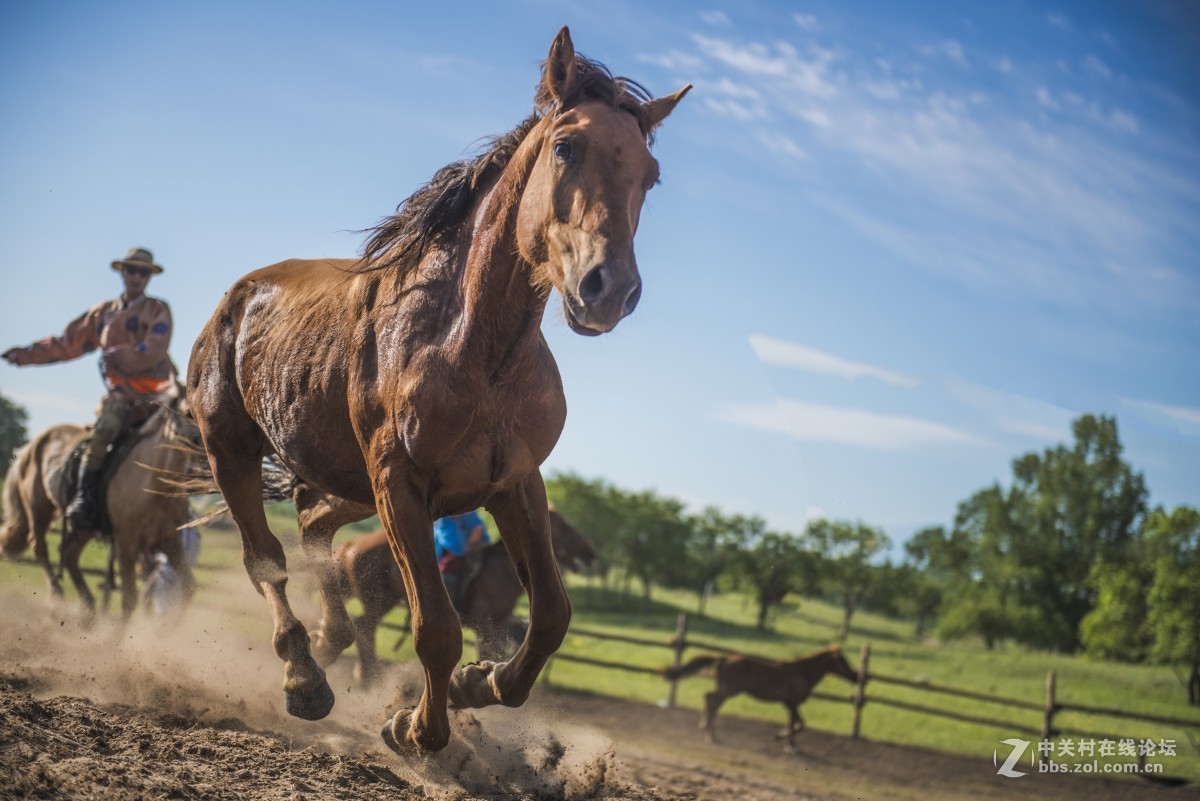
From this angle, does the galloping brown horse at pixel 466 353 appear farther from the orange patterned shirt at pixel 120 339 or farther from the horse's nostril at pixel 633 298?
the orange patterned shirt at pixel 120 339

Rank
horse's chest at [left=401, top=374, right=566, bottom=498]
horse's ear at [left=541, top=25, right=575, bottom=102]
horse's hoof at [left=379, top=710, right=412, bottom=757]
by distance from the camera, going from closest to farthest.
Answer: horse's ear at [left=541, top=25, right=575, bottom=102], horse's chest at [left=401, top=374, right=566, bottom=498], horse's hoof at [left=379, top=710, right=412, bottom=757]

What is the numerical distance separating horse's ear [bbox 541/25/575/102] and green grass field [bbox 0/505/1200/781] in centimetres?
334

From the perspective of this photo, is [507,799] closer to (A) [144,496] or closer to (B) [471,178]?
(B) [471,178]

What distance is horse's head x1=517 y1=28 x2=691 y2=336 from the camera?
9.04ft

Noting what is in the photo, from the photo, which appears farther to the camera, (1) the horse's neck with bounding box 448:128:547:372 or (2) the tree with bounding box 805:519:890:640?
(2) the tree with bounding box 805:519:890:640

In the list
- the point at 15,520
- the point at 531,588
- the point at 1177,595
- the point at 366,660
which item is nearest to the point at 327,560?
the point at 366,660

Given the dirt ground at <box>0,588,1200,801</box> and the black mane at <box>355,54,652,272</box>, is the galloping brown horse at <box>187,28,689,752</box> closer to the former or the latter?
the black mane at <box>355,54,652,272</box>

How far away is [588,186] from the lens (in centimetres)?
299

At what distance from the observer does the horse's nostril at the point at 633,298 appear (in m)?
2.75

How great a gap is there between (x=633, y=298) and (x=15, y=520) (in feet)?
31.0

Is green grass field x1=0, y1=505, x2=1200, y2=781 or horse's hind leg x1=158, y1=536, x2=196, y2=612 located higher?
horse's hind leg x1=158, y1=536, x2=196, y2=612

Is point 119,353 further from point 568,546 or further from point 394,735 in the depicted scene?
point 568,546

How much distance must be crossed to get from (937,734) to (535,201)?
14820mm

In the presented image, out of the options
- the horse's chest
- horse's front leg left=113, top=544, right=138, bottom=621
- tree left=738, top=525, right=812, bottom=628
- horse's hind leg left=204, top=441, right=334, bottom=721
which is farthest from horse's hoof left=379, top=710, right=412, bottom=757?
tree left=738, top=525, right=812, bottom=628
